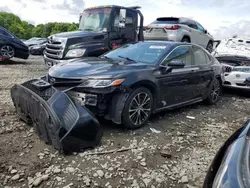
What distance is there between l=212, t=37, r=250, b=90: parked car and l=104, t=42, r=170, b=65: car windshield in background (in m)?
2.67

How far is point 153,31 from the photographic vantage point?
9.83 metres

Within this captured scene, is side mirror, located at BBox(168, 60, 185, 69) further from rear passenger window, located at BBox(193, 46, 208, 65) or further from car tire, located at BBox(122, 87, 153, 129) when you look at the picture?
rear passenger window, located at BBox(193, 46, 208, 65)

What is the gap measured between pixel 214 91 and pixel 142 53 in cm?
235

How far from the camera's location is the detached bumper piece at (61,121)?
122 inches

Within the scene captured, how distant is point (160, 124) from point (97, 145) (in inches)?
57.5

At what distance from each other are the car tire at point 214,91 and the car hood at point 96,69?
234 cm

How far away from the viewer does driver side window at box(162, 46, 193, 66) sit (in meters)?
4.70

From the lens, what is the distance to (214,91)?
20.2ft

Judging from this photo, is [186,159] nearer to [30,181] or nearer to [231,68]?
[30,181]

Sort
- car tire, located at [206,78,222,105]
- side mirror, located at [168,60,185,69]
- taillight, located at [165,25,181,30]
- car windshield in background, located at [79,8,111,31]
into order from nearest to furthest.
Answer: side mirror, located at [168,60,185,69] < car tire, located at [206,78,222,105] < car windshield in background, located at [79,8,111,31] < taillight, located at [165,25,181,30]

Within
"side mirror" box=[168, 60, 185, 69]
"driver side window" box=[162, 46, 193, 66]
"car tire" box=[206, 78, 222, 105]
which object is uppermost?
"driver side window" box=[162, 46, 193, 66]

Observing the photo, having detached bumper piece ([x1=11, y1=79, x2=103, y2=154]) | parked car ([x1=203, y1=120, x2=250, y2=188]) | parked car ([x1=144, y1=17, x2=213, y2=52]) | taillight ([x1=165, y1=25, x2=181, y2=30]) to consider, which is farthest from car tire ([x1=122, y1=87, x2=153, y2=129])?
taillight ([x1=165, y1=25, x2=181, y2=30])

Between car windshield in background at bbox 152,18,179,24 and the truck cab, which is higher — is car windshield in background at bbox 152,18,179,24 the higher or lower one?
the higher one

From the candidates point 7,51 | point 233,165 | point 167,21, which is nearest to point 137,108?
point 233,165
